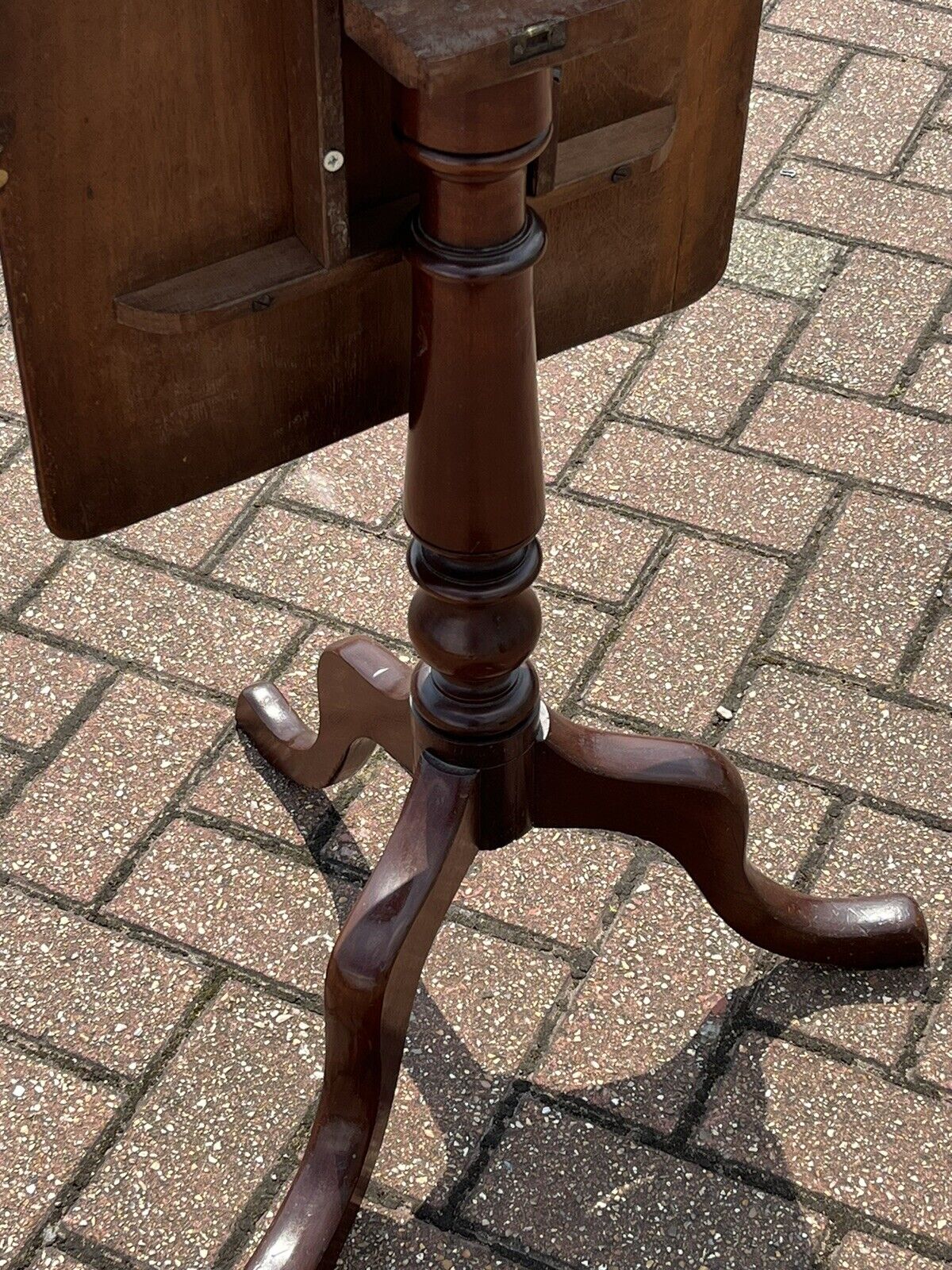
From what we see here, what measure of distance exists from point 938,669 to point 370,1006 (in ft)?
3.55

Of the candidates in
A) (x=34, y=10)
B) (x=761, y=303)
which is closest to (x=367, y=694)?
(x=34, y=10)

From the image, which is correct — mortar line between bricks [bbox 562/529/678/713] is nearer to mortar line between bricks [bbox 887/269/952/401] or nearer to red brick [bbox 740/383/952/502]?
red brick [bbox 740/383/952/502]

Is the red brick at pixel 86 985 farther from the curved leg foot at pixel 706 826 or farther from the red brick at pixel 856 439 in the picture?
the red brick at pixel 856 439

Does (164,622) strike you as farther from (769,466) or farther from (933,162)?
(933,162)

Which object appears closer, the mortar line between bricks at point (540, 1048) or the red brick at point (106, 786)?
the mortar line between bricks at point (540, 1048)

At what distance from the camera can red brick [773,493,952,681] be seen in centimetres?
251

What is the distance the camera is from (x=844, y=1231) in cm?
191

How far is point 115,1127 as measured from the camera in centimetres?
199

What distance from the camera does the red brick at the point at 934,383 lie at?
9.38 ft

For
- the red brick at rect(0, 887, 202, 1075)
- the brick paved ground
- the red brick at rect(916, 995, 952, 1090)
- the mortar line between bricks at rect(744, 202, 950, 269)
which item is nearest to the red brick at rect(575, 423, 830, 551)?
the brick paved ground

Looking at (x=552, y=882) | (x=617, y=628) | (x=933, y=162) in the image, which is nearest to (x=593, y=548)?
(x=617, y=628)

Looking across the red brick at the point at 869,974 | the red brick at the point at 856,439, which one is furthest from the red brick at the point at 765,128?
the red brick at the point at 869,974

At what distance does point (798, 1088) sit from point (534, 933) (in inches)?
14.6

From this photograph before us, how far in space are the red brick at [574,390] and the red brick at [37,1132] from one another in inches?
47.6
